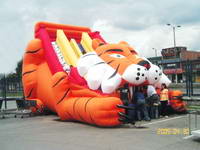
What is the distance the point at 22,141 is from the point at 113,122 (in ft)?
8.94

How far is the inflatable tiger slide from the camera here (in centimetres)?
916

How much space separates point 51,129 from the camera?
9328mm

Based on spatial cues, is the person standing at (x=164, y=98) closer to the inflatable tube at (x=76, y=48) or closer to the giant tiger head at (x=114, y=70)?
the giant tiger head at (x=114, y=70)

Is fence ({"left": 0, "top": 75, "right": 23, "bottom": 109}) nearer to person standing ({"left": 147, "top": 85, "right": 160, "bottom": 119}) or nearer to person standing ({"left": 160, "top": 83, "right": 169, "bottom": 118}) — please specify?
person standing ({"left": 147, "top": 85, "right": 160, "bottom": 119})

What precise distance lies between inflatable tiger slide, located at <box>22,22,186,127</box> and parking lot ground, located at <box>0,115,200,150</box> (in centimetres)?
70

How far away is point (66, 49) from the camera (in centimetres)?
1271

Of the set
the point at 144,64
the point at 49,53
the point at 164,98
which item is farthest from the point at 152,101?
the point at 49,53

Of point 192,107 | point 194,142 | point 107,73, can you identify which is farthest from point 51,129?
point 192,107

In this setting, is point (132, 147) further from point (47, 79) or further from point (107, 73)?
point (47, 79)

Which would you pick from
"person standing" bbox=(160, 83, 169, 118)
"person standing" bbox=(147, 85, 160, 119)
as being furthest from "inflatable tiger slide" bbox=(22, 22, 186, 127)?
"person standing" bbox=(147, 85, 160, 119)

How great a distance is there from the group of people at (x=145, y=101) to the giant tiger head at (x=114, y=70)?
0.57 m

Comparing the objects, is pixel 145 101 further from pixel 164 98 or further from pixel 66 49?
pixel 66 49

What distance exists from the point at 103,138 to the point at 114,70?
289 centimetres

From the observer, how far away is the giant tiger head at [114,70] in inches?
367
